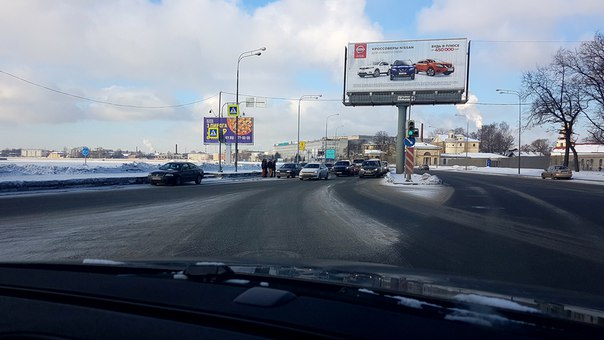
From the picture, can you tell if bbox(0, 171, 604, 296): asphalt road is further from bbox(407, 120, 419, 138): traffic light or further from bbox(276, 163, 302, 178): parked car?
bbox(276, 163, 302, 178): parked car

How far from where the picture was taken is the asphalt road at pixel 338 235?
251 inches

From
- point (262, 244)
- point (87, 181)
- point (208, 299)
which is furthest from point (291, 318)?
point (87, 181)

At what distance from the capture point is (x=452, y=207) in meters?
14.2

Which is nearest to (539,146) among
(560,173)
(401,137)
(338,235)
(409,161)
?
(560,173)

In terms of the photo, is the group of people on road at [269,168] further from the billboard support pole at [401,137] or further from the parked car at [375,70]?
the parked car at [375,70]

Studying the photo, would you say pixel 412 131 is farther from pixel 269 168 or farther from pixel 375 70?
pixel 375 70

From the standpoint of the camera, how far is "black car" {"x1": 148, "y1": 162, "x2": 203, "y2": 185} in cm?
2541

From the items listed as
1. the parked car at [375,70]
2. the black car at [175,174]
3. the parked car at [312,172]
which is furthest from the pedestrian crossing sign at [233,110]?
the parked car at [375,70]

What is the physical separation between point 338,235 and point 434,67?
1507 inches

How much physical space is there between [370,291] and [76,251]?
6.13 meters

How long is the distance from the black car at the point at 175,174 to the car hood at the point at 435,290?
915 inches

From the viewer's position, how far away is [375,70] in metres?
44.7

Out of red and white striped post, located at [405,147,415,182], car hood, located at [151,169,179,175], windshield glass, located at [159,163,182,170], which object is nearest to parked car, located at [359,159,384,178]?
red and white striped post, located at [405,147,415,182]

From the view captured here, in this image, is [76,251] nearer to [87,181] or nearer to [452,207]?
[452,207]
